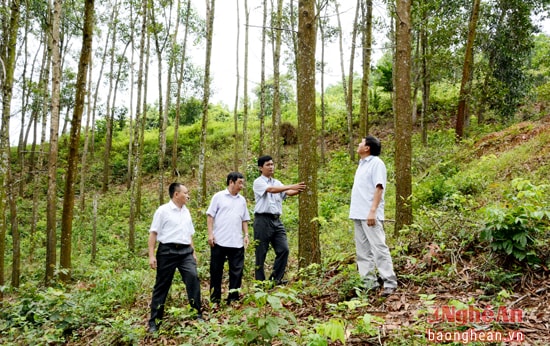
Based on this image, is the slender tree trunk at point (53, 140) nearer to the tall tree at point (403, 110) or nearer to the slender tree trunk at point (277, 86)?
the tall tree at point (403, 110)

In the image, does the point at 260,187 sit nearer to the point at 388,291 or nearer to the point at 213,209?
the point at 213,209

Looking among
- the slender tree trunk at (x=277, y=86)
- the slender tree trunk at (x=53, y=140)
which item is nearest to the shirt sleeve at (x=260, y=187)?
the slender tree trunk at (x=53, y=140)

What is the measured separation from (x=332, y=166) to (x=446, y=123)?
603cm

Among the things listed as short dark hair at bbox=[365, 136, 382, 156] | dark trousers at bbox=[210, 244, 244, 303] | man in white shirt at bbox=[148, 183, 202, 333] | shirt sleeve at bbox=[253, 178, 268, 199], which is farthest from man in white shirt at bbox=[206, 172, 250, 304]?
short dark hair at bbox=[365, 136, 382, 156]

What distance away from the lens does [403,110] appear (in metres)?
5.61

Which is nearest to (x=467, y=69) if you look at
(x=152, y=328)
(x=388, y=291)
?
(x=388, y=291)

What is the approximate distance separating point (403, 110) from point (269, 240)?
8.35 feet

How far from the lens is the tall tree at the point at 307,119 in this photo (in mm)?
5250

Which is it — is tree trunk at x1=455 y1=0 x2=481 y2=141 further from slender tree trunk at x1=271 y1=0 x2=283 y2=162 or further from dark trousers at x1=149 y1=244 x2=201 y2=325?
dark trousers at x1=149 y1=244 x2=201 y2=325

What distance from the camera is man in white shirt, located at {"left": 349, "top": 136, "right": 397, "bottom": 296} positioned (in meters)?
4.36

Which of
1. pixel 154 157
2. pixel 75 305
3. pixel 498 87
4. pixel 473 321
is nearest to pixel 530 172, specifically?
pixel 473 321

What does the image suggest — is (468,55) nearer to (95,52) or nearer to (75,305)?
(75,305)

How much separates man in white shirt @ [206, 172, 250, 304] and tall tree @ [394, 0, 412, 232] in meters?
2.19

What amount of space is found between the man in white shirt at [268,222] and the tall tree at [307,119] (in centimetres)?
19
